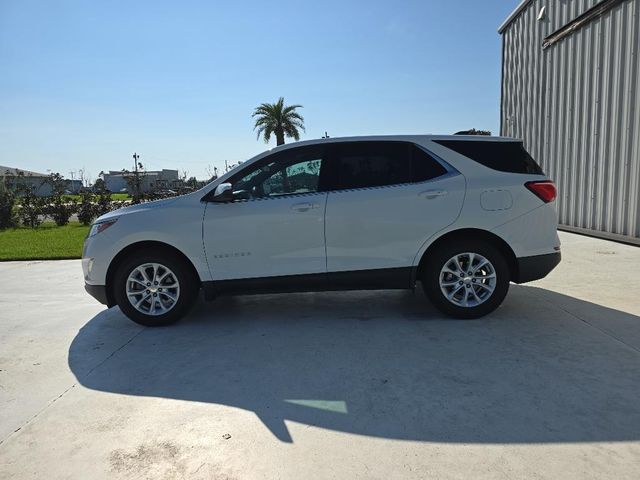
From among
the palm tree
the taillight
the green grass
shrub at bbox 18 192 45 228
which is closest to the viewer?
the taillight

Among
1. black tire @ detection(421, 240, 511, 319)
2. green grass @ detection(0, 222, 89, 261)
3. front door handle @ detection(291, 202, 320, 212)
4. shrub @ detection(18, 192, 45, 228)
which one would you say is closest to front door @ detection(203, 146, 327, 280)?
front door handle @ detection(291, 202, 320, 212)

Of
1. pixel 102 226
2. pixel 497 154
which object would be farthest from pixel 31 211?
pixel 497 154

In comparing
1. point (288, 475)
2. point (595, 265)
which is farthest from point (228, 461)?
point (595, 265)

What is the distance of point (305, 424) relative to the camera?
8.98 ft

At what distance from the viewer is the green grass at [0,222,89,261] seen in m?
9.88

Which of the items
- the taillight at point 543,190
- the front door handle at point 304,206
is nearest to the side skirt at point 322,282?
the front door handle at point 304,206

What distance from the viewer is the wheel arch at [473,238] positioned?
14.8 ft

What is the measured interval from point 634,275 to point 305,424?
5.58m

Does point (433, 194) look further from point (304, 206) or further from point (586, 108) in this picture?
point (586, 108)

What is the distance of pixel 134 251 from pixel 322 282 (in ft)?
6.26

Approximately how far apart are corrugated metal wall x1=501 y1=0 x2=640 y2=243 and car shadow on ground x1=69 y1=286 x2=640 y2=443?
579cm

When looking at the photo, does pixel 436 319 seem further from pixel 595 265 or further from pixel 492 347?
pixel 595 265

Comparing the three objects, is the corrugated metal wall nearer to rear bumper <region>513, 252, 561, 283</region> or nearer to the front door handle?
rear bumper <region>513, 252, 561, 283</region>

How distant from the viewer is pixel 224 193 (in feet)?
14.6
